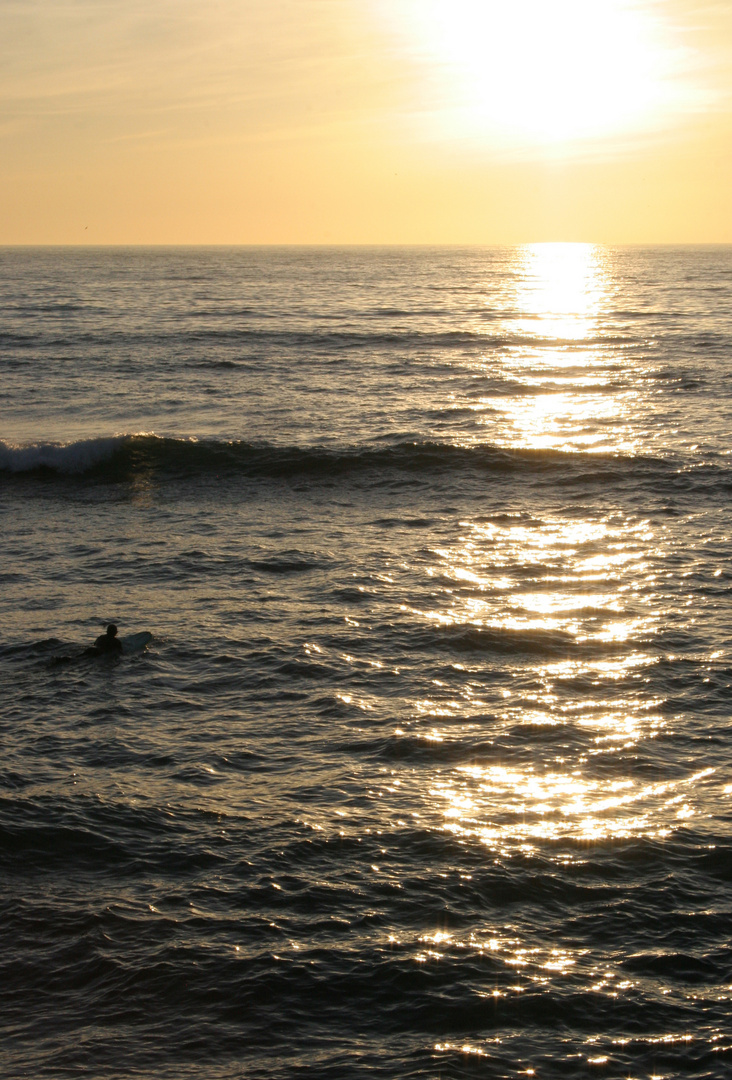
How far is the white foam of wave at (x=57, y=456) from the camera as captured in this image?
19.3 metres

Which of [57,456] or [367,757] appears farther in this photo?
[57,456]

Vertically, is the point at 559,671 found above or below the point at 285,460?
below

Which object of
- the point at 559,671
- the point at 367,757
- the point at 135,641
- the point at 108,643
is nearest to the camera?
the point at 367,757

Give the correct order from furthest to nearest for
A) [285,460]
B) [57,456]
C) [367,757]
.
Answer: [57,456]
[285,460]
[367,757]

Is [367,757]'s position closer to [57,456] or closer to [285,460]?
[285,460]

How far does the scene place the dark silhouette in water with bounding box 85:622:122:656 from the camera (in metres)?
9.84

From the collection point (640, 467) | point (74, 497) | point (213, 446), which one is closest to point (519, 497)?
point (640, 467)

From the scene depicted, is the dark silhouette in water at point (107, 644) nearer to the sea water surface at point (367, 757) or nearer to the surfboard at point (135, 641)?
the surfboard at point (135, 641)

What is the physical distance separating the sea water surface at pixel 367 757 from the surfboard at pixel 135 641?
26 cm

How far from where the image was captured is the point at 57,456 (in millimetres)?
19531

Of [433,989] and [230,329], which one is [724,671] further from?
[230,329]

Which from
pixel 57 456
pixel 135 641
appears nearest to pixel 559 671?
pixel 135 641

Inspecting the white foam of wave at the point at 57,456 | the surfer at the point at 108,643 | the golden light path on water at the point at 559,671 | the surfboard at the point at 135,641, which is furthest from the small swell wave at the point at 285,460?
the surfer at the point at 108,643

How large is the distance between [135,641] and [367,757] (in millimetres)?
3366
